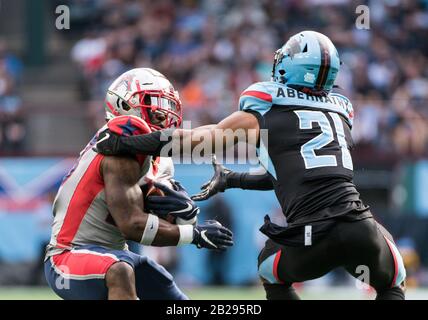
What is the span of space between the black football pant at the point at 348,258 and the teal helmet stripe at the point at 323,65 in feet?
3.00

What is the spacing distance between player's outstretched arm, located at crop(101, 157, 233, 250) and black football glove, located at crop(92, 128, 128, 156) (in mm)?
38

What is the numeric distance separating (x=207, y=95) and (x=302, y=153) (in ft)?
29.5

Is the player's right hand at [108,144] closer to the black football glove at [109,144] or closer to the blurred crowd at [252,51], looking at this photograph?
the black football glove at [109,144]

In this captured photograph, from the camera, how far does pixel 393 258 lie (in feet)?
18.9

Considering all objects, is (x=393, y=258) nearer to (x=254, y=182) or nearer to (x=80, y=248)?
(x=254, y=182)

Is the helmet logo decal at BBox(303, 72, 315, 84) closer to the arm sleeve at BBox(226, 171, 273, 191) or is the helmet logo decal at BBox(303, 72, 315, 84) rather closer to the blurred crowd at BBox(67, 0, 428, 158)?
the arm sleeve at BBox(226, 171, 273, 191)

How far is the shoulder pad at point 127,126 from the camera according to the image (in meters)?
5.72

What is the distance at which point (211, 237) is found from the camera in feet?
19.4

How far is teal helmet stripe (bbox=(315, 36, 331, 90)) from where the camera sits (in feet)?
19.6

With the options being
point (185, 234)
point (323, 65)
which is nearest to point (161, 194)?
point (185, 234)

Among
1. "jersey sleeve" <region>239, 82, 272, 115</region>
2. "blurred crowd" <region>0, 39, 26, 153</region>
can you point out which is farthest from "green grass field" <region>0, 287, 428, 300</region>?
"jersey sleeve" <region>239, 82, 272, 115</region>

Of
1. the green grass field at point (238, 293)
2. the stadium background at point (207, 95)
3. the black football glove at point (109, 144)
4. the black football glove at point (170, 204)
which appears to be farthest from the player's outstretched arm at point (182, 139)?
the stadium background at point (207, 95)

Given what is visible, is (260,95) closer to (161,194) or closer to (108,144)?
(161,194)
